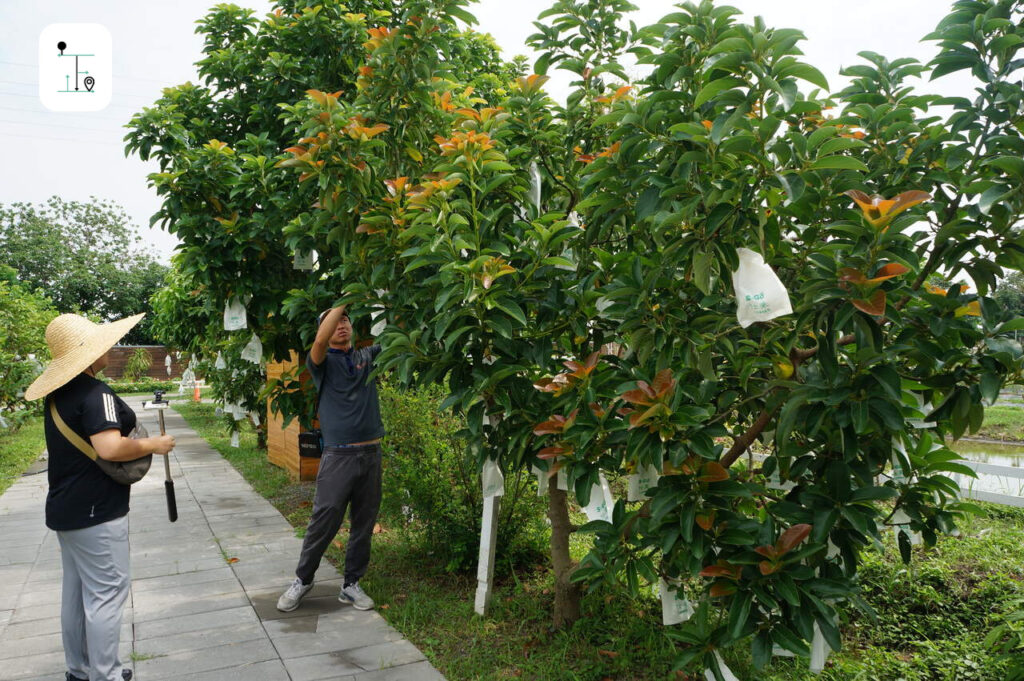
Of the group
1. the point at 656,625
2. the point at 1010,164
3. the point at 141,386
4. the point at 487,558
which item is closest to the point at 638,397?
the point at 1010,164

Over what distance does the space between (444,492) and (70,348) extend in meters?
2.58

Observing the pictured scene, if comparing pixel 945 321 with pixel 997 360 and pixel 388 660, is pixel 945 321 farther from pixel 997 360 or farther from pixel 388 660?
pixel 388 660

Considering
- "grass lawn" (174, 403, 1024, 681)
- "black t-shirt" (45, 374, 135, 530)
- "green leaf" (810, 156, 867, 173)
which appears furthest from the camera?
"grass lawn" (174, 403, 1024, 681)

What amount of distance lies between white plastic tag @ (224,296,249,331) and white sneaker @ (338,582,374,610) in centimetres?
194

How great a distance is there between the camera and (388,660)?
3.97 metres

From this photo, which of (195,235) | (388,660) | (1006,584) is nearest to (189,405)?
(195,235)

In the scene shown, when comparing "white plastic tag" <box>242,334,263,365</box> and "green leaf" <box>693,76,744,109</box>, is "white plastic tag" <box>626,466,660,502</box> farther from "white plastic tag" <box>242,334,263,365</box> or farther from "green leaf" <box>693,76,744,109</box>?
"white plastic tag" <box>242,334,263,365</box>

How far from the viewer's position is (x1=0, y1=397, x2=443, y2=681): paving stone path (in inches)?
154

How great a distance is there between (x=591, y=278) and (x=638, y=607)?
2330 millimetres

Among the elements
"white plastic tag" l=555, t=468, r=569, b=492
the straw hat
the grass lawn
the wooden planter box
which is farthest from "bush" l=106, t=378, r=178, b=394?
"white plastic tag" l=555, t=468, r=569, b=492

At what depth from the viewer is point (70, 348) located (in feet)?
11.7

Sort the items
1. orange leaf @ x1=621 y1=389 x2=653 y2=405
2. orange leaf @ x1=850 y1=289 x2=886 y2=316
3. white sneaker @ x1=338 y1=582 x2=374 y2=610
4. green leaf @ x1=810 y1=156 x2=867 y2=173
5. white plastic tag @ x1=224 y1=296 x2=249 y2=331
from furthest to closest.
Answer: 1. white plastic tag @ x1=224 y1=296 x2=249 y2=331
2. white sneaker @ x1=338 y1=582 x2=374 y2=610
3. orange leaf @ x1=621 y1=389 x2=653 y2=405
4. green leaf @ x1=810 y1=156 x2=867 y2=173
5. orange leaf @ x1=850 y1=289 x2=886 y2=316

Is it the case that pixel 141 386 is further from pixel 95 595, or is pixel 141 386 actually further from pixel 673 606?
pixel 673 606

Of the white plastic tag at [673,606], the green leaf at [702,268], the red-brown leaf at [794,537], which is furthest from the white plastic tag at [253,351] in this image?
the red-brown leaf at [794,537]
